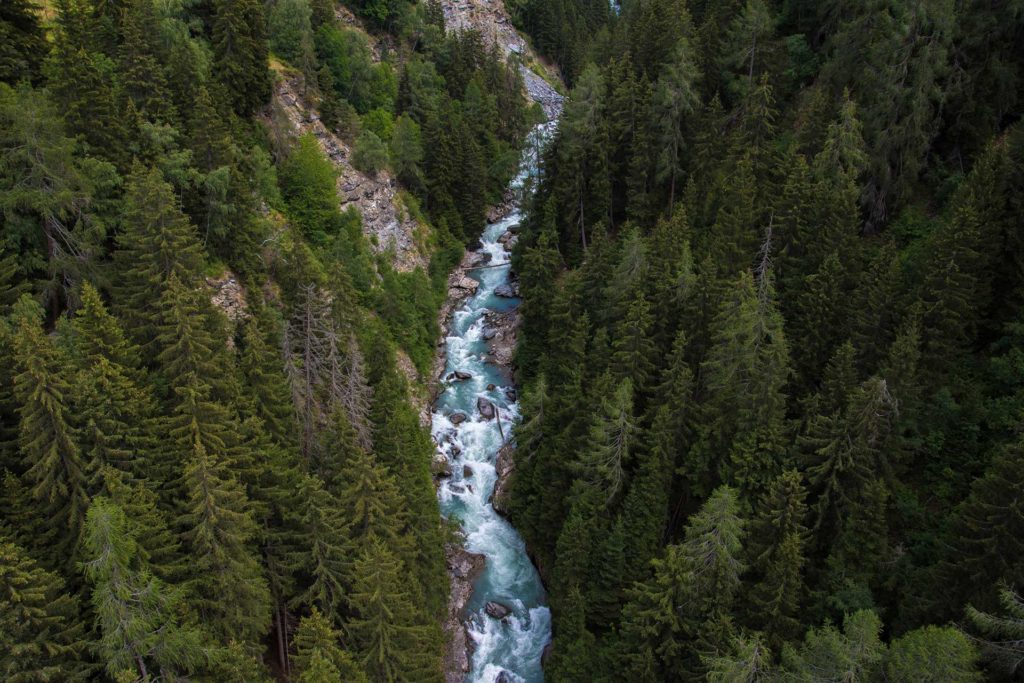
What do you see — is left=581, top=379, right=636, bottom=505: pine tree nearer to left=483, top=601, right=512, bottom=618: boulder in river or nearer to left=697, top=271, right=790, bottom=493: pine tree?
left=697, top=271, right=790, bottom=493: pine tree

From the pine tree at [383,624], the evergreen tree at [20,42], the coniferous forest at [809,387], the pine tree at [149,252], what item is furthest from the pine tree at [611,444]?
the evergreen tree at [20,42]

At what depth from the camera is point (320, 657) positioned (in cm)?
2192

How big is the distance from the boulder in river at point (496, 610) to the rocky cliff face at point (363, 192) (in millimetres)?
33207

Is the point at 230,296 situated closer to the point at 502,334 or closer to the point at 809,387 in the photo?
the point at 502,334

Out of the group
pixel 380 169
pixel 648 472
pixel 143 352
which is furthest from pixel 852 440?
pixel 380 169

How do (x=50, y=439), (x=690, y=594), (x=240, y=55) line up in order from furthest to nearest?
(x=240, y=55) → (x=690, y=594) → (x=50, y=439)

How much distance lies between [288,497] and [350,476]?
3009mm

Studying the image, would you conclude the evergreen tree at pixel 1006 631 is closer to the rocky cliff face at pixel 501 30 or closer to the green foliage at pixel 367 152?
the green foliage at pixel 367 152

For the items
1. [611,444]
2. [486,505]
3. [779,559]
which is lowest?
[486,505]

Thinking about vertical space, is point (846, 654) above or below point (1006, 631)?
below

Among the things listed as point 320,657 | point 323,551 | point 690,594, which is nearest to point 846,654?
A: point 690,594

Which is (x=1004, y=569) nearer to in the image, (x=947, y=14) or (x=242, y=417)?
(x=242, y=417)

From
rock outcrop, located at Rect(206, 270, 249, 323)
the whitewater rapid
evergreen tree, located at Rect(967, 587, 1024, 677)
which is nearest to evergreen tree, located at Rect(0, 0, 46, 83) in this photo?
rock outcrop, located at Rect(206, 270, 249, 323)

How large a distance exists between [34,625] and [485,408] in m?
36.2
